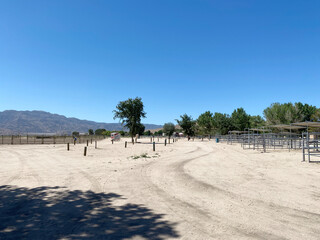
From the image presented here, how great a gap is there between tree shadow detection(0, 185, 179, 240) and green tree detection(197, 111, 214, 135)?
7891cm

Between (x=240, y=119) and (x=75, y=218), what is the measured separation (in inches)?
3020

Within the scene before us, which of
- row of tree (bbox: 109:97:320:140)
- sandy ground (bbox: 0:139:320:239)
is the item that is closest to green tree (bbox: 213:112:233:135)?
row of tree (bbox: 109:97:320:140)

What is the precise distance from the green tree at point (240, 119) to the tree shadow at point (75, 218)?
74632mm

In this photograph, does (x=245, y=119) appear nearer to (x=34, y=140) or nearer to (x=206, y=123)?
(x=206, y=123)

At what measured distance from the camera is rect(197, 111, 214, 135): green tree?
3286 inches

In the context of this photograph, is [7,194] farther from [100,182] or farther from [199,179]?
[199,179]

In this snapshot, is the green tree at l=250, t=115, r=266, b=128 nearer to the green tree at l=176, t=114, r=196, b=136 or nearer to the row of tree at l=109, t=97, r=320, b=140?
the row of tree at l=109, t=97, r=320, b=140

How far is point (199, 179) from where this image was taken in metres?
8.69

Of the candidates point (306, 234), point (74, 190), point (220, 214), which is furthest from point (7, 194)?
point (306, 234)

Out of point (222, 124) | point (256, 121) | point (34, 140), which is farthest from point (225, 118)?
point (34, 140)

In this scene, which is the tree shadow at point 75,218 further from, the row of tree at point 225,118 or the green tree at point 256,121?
the green tree at point 256,121

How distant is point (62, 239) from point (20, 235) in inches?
36.6

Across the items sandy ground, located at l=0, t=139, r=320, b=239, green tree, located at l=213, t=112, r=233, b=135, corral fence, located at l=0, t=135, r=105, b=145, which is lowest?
corral fence, located at l=0, t=135, r=105, b=145

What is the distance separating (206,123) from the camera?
84.1 metres
